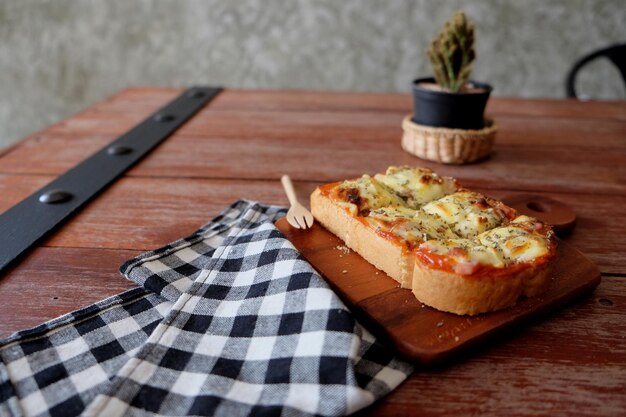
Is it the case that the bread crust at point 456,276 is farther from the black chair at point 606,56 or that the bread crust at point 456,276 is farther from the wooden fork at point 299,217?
the black chair at point 606,56

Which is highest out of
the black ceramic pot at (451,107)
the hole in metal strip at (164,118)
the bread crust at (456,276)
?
the black ceramic pot at (451,107)

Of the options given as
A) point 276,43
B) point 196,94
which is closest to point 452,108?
point 196,94

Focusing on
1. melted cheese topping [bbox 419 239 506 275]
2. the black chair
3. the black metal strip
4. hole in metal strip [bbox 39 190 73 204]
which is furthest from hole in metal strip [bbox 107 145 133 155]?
the black chair

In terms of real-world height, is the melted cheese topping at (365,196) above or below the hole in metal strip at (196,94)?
below

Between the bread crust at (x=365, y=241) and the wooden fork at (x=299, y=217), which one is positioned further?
the wooden fork at (x=299, y=217)

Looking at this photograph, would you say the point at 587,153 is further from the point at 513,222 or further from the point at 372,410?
the point at 372,410

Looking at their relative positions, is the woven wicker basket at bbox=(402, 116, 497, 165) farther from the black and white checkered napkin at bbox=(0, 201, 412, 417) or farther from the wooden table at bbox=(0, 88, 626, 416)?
the black and white checkered napkin at bbox=(0, 201, 412, 417)

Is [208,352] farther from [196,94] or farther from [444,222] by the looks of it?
[196,94]

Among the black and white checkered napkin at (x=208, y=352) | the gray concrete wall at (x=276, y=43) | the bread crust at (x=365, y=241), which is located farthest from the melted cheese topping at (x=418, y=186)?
the gray concrete wall at (x=276, y=43)
